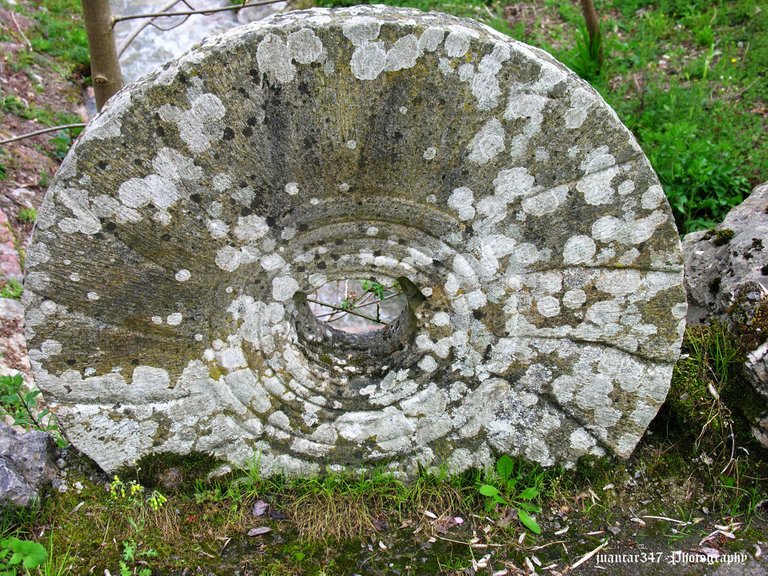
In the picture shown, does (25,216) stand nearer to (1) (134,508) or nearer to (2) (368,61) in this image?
(1) (134,508)

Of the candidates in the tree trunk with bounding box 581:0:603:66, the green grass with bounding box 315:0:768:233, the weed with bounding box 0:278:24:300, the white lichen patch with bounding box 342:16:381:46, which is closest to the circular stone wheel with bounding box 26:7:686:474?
the white lichen patch with bounding box 342:16:381:46

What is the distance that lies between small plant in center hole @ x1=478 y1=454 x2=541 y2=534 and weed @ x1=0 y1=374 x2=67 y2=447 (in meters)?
2.07

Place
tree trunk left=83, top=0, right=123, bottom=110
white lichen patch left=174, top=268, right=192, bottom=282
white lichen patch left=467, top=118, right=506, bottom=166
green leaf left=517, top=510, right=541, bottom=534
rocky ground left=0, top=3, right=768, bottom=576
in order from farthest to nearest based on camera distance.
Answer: tree trunk left=83, top=0, right=123, bottom=110 < green leaf left=517, top=510, right=541, bottom=534 < rocky ground left=0, top=3, right=768, bottom=576 < white lichen patch left=174, top=268, right=192, bottom=282 < white lichen patch left=467, top=118, right=506, bottom=166

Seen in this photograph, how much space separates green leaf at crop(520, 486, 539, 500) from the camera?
286 centimetres

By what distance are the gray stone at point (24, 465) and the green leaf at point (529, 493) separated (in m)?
2.15

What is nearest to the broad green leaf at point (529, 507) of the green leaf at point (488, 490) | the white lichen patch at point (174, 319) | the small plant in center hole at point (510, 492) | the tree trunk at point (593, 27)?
the small plant in center hole at point (510, 492)

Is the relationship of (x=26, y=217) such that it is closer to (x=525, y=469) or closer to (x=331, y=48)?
(x=331, y=48)

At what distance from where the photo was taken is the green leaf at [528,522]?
2758 millimetres

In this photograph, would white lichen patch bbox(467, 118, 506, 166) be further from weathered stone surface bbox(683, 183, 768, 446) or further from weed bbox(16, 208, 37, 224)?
weed bbox(16, 208, 37, 224)

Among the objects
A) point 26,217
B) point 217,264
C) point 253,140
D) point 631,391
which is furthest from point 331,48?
point 26,217

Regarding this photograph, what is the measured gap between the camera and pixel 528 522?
109 inches

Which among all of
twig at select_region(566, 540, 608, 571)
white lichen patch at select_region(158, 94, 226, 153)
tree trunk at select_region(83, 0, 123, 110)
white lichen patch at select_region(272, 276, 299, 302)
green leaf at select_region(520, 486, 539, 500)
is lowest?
twig at select_region(566, 540, 608, 571)

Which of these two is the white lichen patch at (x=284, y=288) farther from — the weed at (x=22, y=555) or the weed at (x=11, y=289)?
the weed at (x=11, y=289)

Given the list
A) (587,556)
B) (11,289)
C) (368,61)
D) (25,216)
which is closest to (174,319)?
Answer: (368,61)
